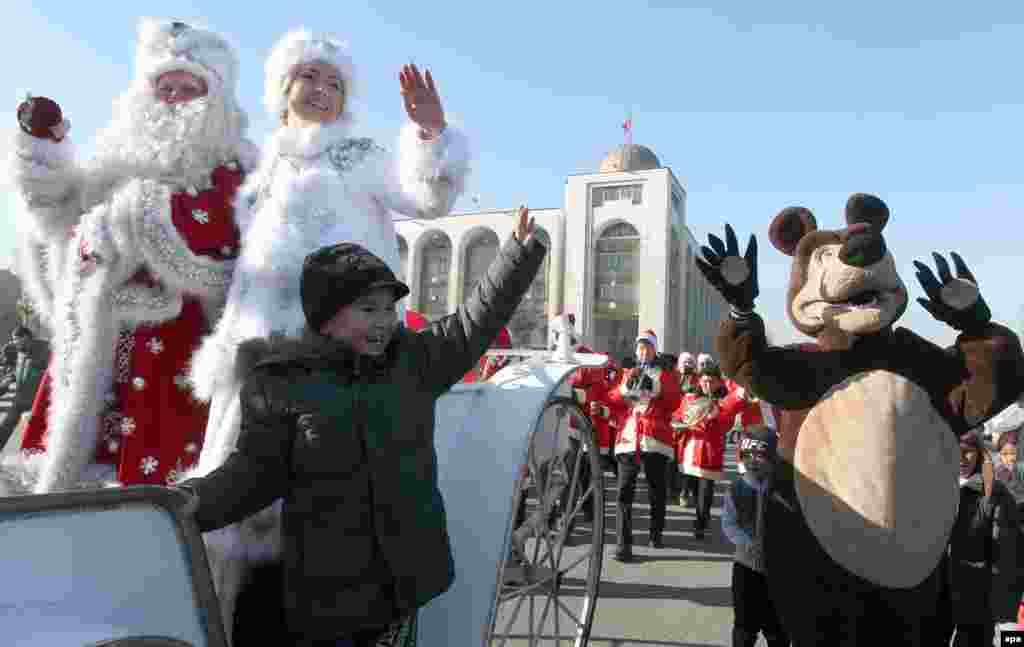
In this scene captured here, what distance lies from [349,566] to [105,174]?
1.40 m

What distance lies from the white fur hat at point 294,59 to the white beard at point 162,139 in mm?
159

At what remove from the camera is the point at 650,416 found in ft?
19.3

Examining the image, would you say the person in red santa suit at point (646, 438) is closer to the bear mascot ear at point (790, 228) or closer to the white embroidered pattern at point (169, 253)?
the bear mascot ear at point (790, 228)

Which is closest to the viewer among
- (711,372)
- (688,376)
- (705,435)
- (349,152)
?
(349,152)

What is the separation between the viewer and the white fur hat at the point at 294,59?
2.17 meters

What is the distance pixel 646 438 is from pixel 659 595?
168cm

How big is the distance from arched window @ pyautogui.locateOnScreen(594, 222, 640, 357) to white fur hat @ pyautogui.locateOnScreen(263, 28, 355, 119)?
3148 cm

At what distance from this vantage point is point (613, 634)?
3.54 m

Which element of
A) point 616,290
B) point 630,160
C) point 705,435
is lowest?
point 705,435

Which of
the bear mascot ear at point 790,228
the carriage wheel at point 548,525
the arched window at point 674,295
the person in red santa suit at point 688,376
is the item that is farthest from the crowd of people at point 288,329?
the arched window at point 674,295

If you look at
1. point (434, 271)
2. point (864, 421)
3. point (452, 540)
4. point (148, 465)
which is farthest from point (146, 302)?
point (434, 271)

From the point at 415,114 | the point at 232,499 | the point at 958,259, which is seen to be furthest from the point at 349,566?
the point at 958,259

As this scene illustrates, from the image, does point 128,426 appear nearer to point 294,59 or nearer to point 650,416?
point 294,59

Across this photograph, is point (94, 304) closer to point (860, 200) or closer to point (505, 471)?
point (505, 471)
